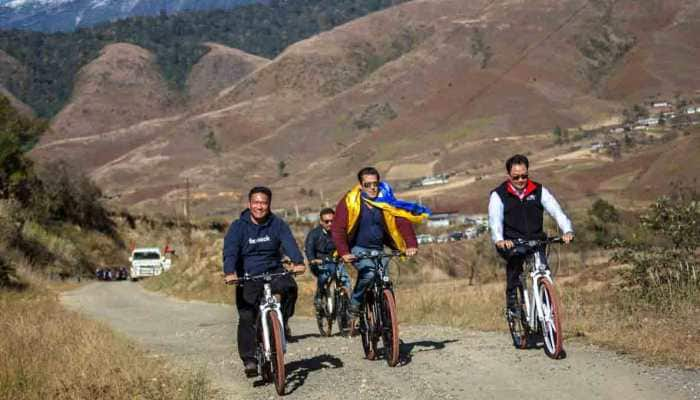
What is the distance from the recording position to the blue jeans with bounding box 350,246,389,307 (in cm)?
968

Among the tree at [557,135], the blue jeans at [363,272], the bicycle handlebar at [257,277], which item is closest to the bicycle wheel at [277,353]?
the bicycle handlebar at [257,277]

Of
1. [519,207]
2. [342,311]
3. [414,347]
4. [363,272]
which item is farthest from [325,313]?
[519,207]

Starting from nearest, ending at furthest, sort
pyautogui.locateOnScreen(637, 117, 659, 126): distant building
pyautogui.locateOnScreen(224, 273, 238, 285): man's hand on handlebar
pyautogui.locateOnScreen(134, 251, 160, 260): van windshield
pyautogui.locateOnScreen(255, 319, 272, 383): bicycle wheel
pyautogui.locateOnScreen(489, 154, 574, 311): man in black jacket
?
pyautogui.locateOnScreen(224, 273, 238, 285): man's hand on handlebar, pyautogui.locateOnScreen(255, 319, 272, 383): bicycle wheel, pyautogui.locateOnScreen(489, 154, 574, 311): man in black jacket, pyautogui.locateOnScreen(134, 251, 160, 260): van windshield, pyautogui.locateOnScreen(637, 117, 659, 126): distant building

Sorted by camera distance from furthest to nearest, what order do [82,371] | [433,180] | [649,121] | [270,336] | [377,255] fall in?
[649,121] < [433,180] < [377,255] < [82,371] < [270,336]

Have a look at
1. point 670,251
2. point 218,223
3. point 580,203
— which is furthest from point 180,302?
point 580,203

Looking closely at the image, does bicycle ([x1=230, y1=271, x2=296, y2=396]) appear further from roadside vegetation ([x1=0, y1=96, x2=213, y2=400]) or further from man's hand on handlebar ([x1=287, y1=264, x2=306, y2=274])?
roadside vegetation ([x1=0, y1=96, x2=213, y2=400])

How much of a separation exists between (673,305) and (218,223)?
5574 cm

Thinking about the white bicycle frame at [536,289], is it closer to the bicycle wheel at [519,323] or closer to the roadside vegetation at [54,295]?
the bicycle wheel at [519,323]

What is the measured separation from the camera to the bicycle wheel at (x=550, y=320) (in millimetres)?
8953

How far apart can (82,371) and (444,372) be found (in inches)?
142

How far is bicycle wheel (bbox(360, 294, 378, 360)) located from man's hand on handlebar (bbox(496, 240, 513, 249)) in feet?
5.08

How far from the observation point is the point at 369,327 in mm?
9961

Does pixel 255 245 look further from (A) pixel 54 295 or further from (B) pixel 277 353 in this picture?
(A) pixel 54 295

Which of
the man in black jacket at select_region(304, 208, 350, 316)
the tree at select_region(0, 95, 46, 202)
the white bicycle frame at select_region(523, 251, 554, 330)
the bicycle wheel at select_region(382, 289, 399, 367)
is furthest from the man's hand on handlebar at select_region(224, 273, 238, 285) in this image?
Result: the tree at select_region(0, 95, 46, 202)
